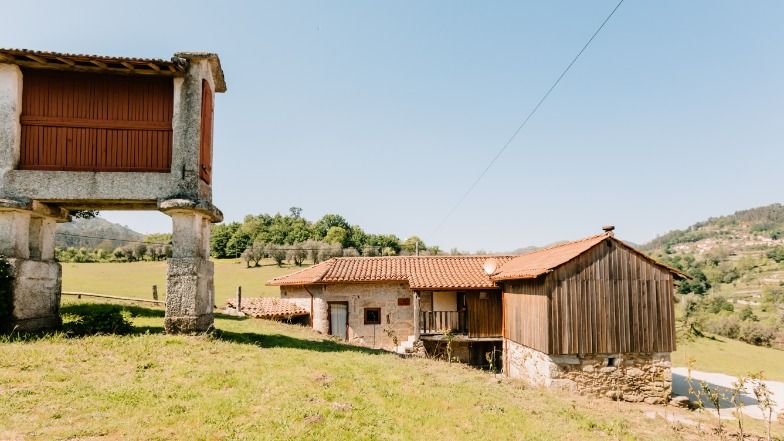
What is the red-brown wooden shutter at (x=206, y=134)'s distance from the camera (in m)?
10.7

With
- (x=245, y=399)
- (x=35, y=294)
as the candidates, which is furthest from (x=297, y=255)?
(x=245, y=399)

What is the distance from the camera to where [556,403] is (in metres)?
9.38

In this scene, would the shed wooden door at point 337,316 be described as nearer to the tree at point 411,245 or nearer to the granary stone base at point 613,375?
the granary stone base at point 613,375

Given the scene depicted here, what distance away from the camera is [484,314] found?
18.6m

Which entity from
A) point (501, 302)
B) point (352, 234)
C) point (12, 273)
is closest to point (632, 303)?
point (501, 302)

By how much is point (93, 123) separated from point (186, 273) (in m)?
4.43

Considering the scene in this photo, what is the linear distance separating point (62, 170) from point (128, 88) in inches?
101

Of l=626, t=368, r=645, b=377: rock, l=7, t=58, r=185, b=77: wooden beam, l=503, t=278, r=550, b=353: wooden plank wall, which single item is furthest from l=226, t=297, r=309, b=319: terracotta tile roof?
l=626, t=368, r=645, b=377: rock

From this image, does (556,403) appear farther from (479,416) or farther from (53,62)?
(53,62)

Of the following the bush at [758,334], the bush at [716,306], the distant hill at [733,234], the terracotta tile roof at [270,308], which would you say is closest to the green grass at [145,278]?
the terracotta tile roof at [270,308]

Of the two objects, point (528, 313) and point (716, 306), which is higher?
point (528, 313)

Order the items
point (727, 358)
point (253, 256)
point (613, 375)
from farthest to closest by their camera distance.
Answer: point (253, 256)
point (727, 358)
point (613, 375)

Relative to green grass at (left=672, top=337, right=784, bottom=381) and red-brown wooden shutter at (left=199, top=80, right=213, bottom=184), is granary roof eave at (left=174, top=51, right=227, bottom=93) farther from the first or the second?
green grass at (left=672, top=337, right=784, bottom=381)

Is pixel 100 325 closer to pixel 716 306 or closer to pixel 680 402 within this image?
pixel 680 402
